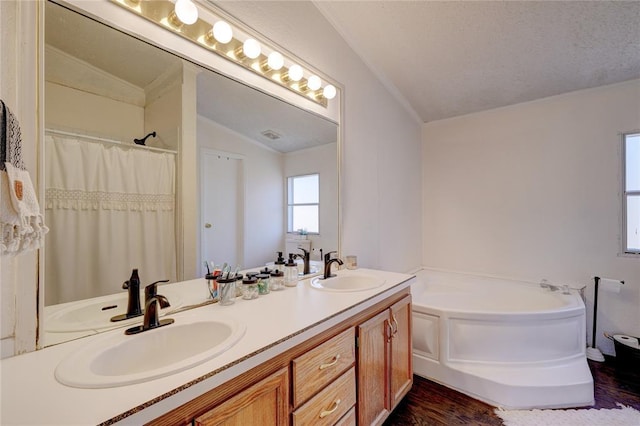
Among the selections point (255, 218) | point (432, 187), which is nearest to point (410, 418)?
point (255, 218)

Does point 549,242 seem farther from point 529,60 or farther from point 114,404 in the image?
point 114,404

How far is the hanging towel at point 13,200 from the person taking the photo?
53cm

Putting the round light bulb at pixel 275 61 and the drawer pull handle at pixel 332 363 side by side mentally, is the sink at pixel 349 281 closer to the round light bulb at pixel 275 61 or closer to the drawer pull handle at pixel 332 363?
the drawer pull handle at pixel 332 363

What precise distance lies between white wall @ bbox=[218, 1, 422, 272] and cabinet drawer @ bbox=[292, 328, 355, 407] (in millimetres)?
979

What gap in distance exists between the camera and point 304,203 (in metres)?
1.88

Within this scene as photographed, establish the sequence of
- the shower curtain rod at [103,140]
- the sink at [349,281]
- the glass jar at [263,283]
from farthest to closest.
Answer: the sink at [349,281]
the glass jar at [263,283]
the shower curtain rod at [103,140]

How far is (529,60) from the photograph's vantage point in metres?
2.22

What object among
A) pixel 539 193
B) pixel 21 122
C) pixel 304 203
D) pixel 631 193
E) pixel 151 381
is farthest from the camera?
pixel 539 193

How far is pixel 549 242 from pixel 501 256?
1.43 feet

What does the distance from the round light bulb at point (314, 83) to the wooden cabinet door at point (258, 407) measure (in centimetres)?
171

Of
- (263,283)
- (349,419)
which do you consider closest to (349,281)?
(263,283)

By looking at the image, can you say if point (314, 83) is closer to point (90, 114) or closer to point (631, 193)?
point (90, 114)

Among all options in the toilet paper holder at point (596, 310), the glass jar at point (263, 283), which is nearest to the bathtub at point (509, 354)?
the toilet paper holder at point (596, 310)

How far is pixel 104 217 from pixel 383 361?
1.50 m
